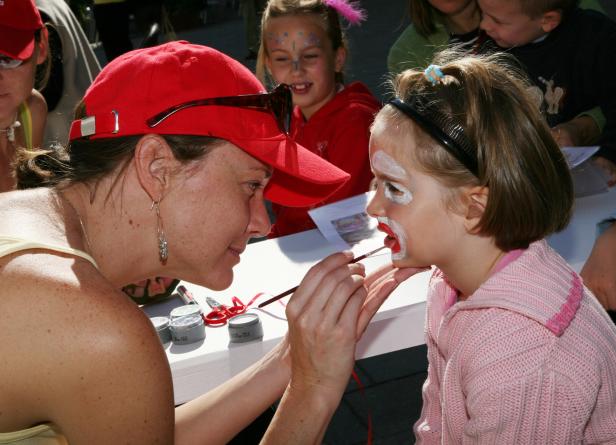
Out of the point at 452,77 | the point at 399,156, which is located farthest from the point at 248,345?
the point at 452,77

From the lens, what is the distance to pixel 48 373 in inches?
44.2

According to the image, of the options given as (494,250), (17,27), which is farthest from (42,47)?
(494,250)

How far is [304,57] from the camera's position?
10.6 ft

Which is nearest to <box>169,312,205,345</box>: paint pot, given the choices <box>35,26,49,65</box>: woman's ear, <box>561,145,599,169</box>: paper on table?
<box>35,26,49,65</box>: woman's ear

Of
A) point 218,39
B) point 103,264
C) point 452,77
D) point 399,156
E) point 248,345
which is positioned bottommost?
point 218,39

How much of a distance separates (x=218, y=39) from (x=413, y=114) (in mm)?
10163

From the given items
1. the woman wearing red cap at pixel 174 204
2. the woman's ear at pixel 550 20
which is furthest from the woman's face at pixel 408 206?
Answer: the woman's ear at pixel 550 20

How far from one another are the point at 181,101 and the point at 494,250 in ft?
2.27

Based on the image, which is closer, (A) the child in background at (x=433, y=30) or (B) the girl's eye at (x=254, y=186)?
(B) the girl's eye at (x=254, y=186)

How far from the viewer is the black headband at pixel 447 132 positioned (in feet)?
4.64

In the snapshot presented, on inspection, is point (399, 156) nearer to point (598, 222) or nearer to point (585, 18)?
point (598, 222)

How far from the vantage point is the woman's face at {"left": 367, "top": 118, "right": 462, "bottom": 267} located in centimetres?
149

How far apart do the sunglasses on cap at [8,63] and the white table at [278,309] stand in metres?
0.86

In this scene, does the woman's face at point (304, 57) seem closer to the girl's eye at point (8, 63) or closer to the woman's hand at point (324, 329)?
the girl's eye at point (8, 63)
